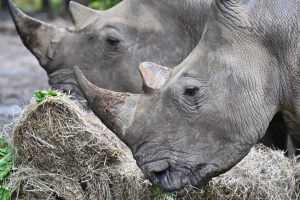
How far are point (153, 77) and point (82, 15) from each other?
2.42 metres

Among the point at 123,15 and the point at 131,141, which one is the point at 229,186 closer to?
the point at 131,141

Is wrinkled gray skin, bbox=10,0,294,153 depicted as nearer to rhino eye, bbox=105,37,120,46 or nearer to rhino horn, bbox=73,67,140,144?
rhino eye, bbox=105,37,120,46

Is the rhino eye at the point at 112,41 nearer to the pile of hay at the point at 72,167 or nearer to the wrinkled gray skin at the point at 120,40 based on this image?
the wrinkled gray skin at the point at 120,40

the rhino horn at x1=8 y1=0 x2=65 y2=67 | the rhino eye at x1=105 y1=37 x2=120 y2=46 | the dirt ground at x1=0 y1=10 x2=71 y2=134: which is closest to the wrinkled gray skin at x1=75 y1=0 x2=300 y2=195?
the rhino eye at x1=105 y1=37 x2=120 y2=46

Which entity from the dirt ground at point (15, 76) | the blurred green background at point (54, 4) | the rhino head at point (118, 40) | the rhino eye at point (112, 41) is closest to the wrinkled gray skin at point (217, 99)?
the rhino head at point (118, 40)

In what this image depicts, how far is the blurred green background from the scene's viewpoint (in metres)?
12.7

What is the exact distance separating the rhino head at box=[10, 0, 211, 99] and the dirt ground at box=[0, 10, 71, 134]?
1.60 meters

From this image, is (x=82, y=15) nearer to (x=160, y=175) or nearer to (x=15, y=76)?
(x=160, y=175)

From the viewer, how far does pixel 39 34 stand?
356 inches

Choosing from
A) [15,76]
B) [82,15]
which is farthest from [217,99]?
[15,76]

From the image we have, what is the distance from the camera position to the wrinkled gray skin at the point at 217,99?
662 centimetres

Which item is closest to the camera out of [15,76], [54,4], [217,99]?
[217,99]

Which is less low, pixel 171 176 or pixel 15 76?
pixel 171 176

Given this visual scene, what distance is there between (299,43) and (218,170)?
3.26 ft
